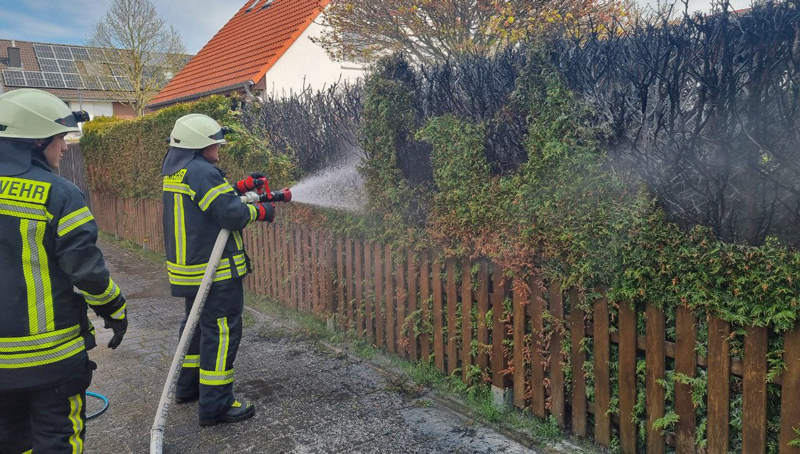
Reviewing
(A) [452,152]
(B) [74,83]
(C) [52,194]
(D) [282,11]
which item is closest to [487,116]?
(A) [452,152]

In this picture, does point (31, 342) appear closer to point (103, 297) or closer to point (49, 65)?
point (103, 297)

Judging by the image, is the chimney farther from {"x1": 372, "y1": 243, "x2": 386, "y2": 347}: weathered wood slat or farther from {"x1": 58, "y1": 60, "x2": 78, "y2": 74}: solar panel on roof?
{"x1": 372, "y1": 243, "x2": 386, "y2": 347}: weathered wood slat

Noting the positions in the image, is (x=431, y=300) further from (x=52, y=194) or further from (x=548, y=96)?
(x=52, y=194)

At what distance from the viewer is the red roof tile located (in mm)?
14102

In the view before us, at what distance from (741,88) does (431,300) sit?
2.55 metres

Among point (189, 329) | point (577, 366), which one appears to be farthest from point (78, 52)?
point (577, 366)

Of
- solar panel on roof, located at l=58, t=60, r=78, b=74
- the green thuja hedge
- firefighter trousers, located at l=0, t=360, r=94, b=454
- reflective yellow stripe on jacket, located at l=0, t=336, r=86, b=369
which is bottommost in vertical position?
firefighter trousers, located at l=0, t=360, r=94, b=454

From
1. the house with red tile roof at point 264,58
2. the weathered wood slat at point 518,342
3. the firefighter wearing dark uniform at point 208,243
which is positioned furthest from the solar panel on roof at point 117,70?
the weathered wood slat at point 518,342

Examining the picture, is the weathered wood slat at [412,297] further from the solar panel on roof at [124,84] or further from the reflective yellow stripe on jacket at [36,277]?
the solar panel on roof at [124,84]

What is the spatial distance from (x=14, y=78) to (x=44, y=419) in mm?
45129

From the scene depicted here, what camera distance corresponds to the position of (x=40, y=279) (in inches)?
104

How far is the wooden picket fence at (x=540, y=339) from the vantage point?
2.62m

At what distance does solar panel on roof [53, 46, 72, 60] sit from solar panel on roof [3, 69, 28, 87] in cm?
428

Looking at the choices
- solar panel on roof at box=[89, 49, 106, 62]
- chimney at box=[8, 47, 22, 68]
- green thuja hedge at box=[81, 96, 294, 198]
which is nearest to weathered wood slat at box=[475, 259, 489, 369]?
green thuja hedge at box=[81, 96, 294, 198]
